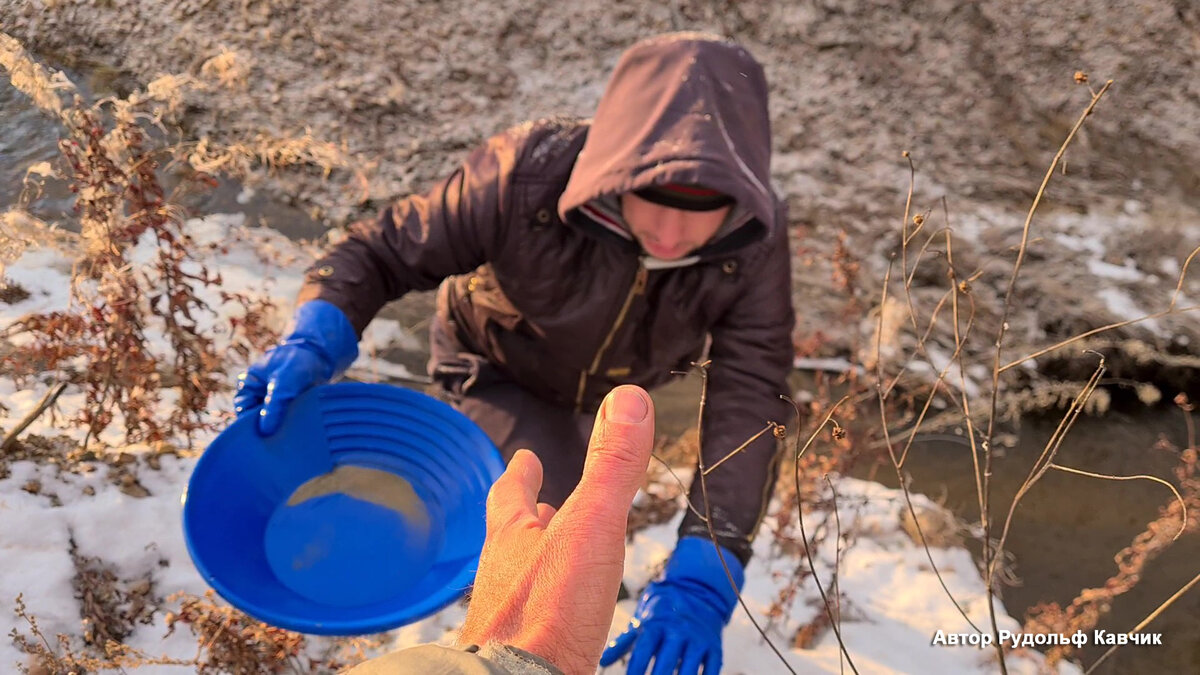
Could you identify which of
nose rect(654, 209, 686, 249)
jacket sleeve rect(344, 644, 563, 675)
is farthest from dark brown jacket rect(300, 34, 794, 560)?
jacket sleeve rect(344, 644, 563, 675)

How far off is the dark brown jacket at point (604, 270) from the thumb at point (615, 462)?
1.13 m

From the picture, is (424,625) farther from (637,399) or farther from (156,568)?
(637,399)

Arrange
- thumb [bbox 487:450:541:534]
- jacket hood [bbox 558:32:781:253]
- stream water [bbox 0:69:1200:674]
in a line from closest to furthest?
thumb [bbox 487:450:541:534]
jacket hood [bbox 558:32:781:253]
stream water [bbox 0:69:1200:674]

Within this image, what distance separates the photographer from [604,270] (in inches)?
90.8

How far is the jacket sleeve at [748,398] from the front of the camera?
87.2 inches

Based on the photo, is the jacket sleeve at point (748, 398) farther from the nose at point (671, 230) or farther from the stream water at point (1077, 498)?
the stream water at point (1077, 498)

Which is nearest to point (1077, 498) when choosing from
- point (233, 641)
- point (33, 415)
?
point (233, 641)

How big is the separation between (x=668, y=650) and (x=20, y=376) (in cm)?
197

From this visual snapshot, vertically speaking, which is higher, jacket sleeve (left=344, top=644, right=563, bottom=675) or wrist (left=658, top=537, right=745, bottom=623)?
jacket sleeve (left=344, top=644, right=563, bottom=675)

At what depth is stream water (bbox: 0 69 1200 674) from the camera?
306 cm

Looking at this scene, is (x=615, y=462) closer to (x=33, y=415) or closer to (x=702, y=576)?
(x=702, y=576)

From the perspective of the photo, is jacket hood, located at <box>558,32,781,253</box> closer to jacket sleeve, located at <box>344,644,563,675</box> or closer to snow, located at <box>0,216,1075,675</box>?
snow, located at <box>0,216,1075,675</box>

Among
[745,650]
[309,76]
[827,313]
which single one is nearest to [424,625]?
[745,650]

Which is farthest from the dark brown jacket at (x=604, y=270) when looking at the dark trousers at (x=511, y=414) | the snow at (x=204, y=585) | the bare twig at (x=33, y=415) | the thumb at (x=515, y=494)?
the thumb at (x=515, y=494)
